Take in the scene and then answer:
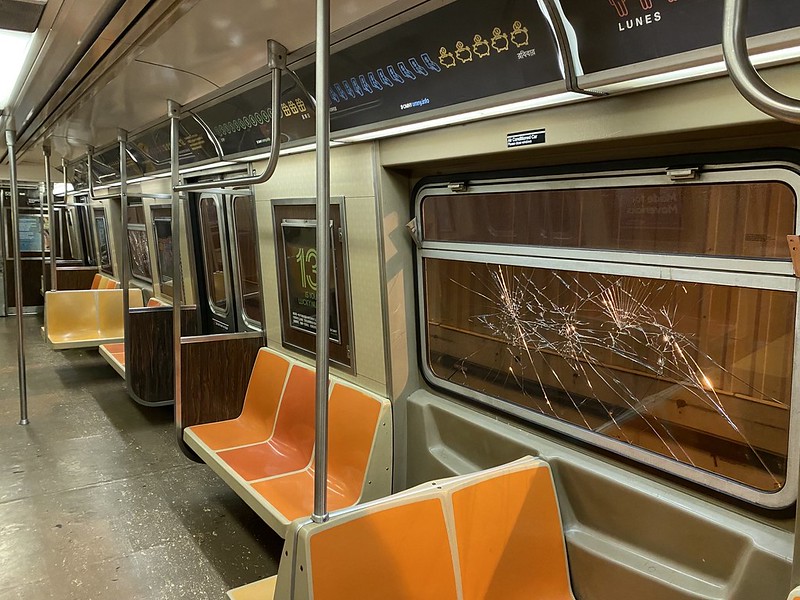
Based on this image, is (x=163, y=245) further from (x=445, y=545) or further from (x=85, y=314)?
(x=445, y=545)

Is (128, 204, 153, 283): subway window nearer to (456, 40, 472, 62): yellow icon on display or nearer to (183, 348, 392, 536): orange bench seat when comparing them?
(183, 348, 392, 536): orange bench seat

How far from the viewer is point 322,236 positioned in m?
1.53

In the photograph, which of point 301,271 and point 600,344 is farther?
point 301,271

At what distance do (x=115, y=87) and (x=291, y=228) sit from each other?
4.02 feet

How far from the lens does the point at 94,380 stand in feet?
21.5

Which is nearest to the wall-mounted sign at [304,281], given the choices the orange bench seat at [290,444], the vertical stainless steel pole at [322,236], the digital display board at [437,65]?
the orange bench seat at [290,444]

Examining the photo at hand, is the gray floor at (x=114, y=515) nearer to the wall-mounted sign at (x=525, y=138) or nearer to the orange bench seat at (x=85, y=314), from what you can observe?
the orange bench seat at (x=85, y=314)

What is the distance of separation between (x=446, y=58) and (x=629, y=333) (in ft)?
3.65

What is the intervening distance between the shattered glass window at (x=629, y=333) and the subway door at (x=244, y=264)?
6.34ft

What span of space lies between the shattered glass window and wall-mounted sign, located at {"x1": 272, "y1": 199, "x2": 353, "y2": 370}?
57 cm

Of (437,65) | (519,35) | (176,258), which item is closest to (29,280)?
(176,258)

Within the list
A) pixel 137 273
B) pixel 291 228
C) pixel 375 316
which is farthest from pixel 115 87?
pixel 137 273

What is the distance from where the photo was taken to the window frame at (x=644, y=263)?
5.48ft

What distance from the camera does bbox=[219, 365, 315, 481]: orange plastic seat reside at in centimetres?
344
